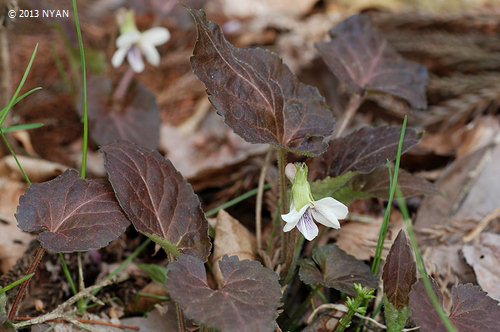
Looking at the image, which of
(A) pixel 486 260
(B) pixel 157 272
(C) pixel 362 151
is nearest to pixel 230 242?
(B) pixel 157 272

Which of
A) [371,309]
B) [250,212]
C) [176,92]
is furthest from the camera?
[176,92]

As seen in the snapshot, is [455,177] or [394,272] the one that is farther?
[455,177]

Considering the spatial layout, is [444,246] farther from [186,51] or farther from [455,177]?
[186,51]

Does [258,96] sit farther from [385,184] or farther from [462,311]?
[462,311]

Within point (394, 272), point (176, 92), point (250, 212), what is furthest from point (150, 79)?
point (394, 272)

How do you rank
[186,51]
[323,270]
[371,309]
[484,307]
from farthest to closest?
[186,51] < [371,309] < [323,270] < [484,307]

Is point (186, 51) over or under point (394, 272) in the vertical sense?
over

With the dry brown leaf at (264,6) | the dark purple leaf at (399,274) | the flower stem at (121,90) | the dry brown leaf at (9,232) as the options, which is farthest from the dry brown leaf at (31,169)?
the dry brown leaf at (264,6)
